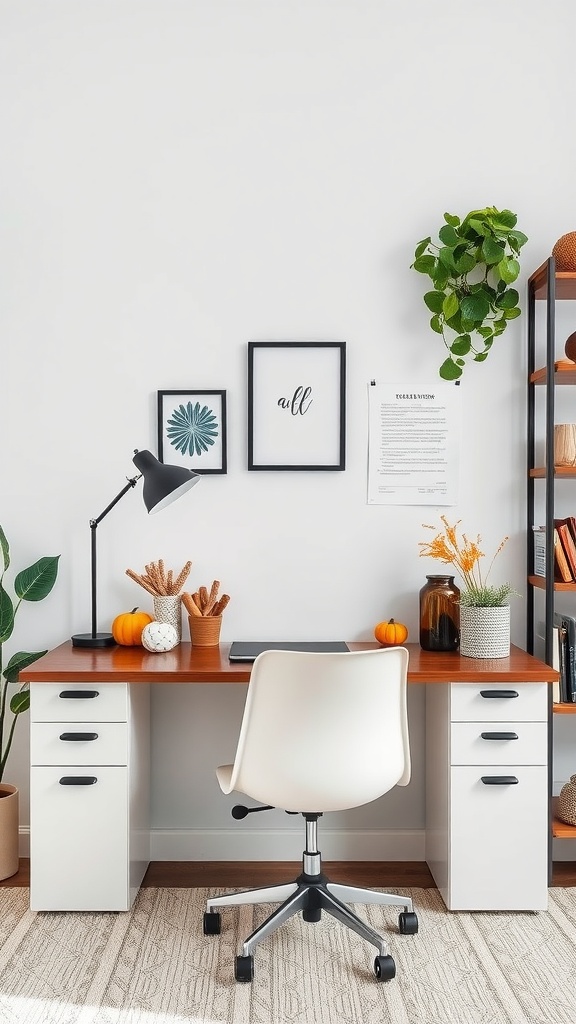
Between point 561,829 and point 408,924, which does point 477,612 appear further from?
point 408,924

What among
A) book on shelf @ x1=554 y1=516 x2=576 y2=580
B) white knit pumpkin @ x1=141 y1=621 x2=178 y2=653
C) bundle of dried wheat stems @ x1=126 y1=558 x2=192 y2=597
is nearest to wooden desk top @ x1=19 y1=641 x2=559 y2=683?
white knit pumpkin @ x1=141 y1=621 x2=178 y2=653

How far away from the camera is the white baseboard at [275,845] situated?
9.88ft

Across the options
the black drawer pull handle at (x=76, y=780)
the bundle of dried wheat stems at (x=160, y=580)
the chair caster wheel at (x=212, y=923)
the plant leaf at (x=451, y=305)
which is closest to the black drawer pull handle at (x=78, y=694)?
the black drawer pull handle at (x=76, y=780)

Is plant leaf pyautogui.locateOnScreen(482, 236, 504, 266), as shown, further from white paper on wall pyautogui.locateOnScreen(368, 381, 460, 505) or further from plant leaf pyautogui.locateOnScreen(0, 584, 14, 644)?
plant leaf pyautogui.locateOnScreen(0, 584, 14, 644)

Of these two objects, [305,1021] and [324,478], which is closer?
[305,1021]

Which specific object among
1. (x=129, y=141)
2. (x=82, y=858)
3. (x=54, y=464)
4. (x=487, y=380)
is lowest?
(x=82, y=858)

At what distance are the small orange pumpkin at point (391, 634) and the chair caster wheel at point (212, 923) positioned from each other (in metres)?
1.00

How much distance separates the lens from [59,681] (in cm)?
248

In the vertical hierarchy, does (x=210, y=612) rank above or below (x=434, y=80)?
below

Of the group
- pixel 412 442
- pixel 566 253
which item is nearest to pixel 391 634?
pixel 412 442


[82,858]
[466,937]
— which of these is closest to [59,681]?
A: [82,858]

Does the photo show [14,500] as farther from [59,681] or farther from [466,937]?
[466,937]

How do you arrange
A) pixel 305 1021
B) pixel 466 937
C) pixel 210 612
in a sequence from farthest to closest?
pixel 210 612 < pixel 466 937 < pixel 305 1021

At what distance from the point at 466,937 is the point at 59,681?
1.40 metres
